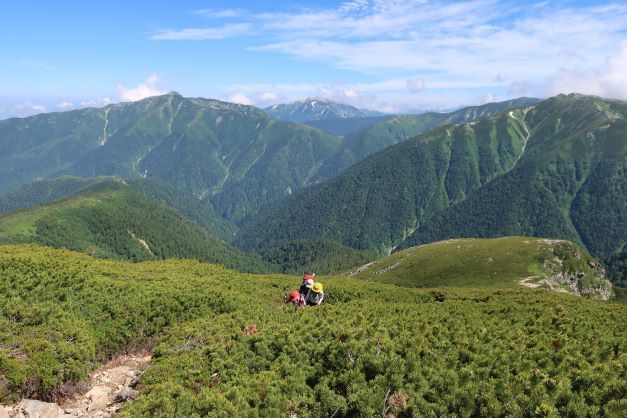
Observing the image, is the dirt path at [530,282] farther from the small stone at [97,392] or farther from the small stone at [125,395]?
the small stone at [97,392]

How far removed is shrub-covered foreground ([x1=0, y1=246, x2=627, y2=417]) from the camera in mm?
20106

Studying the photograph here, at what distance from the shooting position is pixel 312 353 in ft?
86.3

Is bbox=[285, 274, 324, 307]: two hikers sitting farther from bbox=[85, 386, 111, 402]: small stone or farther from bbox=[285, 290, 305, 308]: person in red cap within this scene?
bbox=[85, 386, 111, 402]: small stone

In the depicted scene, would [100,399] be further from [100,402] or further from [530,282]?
[530,282]

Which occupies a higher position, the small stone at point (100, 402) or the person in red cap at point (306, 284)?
the small stone at point (100, 402)

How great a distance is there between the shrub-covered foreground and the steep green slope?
138674 millimetres

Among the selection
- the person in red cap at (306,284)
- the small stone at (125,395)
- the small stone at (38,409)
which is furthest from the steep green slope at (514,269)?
the small stone at (38,409)

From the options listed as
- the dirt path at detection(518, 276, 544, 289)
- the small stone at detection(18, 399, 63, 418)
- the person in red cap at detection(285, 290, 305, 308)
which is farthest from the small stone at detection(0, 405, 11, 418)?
the dirt path at detection(518, 276, 544, 289)

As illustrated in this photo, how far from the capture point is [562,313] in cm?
3634

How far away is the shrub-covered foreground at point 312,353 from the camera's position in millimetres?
20106

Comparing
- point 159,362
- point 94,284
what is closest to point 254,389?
point 159,362

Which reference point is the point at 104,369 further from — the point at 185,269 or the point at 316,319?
the point at 185,269

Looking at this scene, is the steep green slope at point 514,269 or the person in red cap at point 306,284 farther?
the steep green slope at point 514,269

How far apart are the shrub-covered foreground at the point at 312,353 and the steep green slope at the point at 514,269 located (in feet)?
455
